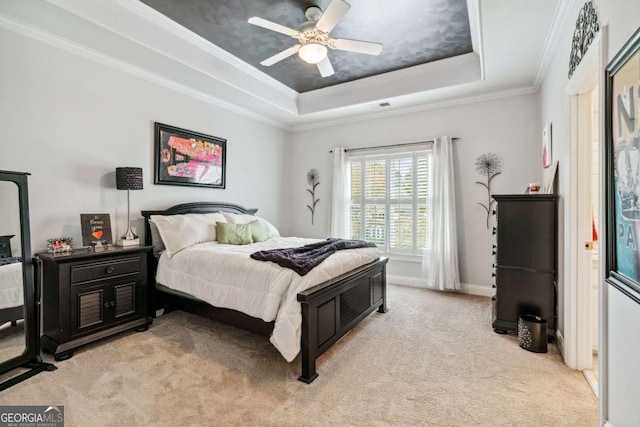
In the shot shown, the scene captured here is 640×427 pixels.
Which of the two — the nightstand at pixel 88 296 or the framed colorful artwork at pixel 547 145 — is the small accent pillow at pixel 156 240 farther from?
the framed colorful artwork at pixel 547 145

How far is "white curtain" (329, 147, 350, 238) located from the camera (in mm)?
5195

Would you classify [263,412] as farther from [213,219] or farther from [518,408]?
[213,219]

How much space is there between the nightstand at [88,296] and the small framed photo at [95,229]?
0.13 meters

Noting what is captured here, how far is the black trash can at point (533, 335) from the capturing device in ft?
8.50

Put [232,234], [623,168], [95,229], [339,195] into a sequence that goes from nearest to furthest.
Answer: [623,168] → [95,229] → [232,234] → [339,195]

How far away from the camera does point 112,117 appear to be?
10.8ft

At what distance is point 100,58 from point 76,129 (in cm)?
79

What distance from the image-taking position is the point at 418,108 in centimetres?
463

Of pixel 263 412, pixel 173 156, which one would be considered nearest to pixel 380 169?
pixel 173 156

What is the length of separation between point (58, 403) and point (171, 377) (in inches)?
25.2

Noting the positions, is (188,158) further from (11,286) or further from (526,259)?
(526,259)

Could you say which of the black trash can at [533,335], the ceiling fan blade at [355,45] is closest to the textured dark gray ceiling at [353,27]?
the ceiling fan blade at [355,45]

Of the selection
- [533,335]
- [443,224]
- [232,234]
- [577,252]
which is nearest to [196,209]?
[232,234]

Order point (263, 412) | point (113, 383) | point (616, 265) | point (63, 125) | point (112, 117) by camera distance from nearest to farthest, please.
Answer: point (616, 265), point (263, 412), point (113, 383), point (63, 125), point (112, 117)
